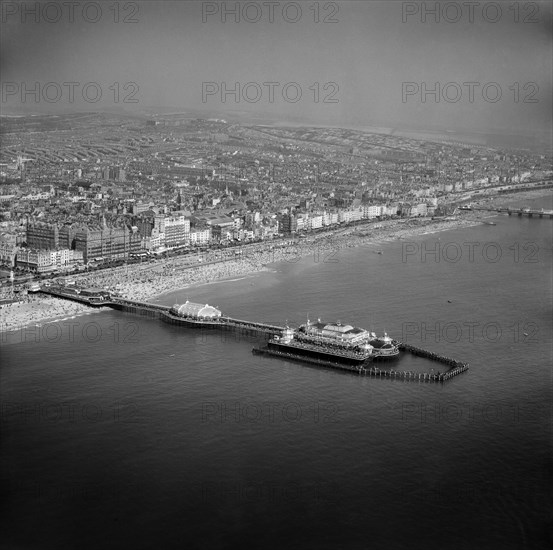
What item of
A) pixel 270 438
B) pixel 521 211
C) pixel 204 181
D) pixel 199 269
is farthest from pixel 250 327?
pixel 204 181

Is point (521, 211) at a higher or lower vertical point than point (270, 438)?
higher

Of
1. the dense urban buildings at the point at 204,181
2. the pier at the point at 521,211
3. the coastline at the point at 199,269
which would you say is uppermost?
the dense urban buildings at the point at 204,181

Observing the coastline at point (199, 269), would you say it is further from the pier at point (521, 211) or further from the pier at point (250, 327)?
the pier at point (521, 211)

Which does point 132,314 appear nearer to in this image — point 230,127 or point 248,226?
point 248,226

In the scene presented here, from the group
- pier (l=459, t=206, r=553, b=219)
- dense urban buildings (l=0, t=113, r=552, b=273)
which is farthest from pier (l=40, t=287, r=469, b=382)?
pier (l=459, t=206, r=553, b=219)

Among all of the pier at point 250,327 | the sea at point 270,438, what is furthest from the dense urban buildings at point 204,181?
Result: the sea at point 270,438

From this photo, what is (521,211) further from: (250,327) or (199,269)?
(250,327)
